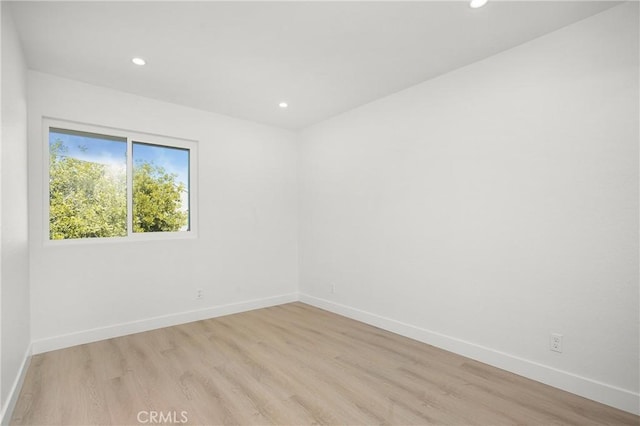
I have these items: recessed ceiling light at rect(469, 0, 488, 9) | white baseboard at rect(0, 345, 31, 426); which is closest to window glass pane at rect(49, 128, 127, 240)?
white baseboard at rect(0, 345, 31, 426)

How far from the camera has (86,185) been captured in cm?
323

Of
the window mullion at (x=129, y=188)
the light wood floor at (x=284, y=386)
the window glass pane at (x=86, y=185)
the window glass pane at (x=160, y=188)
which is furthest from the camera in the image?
the window glass pane at (x=160, y=188)

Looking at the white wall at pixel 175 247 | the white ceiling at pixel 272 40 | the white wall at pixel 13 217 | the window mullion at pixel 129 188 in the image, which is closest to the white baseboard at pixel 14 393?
the white wall at pixel 13 217

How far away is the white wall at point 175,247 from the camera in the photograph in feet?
9.62

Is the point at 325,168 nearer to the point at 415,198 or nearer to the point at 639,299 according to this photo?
the point at 415,198

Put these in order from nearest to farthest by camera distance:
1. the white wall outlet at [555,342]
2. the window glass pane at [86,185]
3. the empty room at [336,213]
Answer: the empty room at [336,213] → the white wall outlet at [555,342] → the window glass pane at [86,185]

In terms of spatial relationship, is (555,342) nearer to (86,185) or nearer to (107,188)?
(107,188)

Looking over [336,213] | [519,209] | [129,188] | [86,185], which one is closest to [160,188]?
[129,188]

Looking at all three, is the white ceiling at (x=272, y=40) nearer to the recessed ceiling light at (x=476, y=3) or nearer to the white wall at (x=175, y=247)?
the recessed ceiling light at (x=476, y=3)

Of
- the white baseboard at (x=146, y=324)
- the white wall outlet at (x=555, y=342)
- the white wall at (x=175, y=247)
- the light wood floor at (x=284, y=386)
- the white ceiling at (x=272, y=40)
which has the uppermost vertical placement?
the white ceiling at (x=272, y=40)

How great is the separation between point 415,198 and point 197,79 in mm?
2492

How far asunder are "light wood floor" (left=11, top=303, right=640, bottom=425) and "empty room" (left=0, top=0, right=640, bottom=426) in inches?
0.8

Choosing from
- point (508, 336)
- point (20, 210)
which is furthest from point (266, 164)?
Result: point (508, 336)

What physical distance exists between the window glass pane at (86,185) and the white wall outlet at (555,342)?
4094 mm
